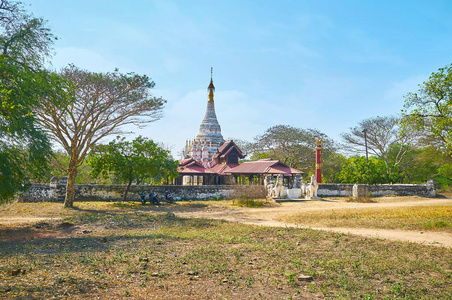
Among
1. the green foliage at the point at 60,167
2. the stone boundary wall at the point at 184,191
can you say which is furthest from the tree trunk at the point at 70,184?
the stone boundary wall at the point at 184,191

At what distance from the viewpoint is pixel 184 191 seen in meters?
23.8

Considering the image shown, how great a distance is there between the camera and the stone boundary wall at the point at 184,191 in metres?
21.5

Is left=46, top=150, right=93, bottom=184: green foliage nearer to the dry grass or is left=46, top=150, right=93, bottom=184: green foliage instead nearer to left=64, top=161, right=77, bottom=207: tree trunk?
left=64, top=161, right=77, bottom=207: tree trunk

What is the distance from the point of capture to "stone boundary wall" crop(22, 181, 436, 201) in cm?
2148

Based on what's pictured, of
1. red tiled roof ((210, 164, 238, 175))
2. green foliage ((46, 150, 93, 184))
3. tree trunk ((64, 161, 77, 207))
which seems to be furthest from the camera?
red tiled roof ((210, 164, 238, 175))

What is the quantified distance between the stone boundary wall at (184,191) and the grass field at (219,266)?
12059 mm

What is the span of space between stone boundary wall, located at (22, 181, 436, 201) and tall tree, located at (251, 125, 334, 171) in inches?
530

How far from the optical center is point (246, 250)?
7.79 m

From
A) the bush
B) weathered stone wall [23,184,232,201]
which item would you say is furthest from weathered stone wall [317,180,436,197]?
weathered stone wall [23,184,232,201]

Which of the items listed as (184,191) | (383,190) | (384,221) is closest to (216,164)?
(184,191)

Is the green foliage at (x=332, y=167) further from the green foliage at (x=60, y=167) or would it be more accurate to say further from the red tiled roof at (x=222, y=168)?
the green foliage at (x=60, y=167)

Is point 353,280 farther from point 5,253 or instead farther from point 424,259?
point 5,253

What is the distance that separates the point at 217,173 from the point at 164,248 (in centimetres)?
2542

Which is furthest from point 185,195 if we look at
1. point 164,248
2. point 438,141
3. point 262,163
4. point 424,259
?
point 438,141
